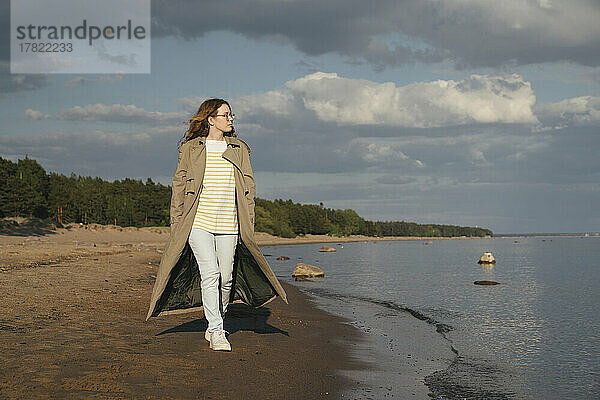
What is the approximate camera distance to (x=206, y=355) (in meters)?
7.27

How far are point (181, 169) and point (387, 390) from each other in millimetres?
3883

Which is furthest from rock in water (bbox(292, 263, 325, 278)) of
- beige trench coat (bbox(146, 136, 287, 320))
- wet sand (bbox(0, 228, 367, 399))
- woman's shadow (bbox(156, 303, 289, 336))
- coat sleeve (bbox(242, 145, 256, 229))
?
coat sleeve (bbox(242, 145, 256, 229))

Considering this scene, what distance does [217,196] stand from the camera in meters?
7.45

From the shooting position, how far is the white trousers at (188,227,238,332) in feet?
24.0

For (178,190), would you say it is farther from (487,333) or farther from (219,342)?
(487,333)

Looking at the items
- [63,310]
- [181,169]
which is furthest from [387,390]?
[63,310]

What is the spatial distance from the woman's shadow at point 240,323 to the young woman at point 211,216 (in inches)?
62.1

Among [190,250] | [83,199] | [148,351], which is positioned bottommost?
[148,351]

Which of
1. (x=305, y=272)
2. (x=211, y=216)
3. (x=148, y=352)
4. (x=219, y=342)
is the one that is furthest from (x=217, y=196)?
(x=305, y=272)

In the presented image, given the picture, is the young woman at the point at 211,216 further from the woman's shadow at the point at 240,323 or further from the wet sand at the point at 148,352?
the woman's shadow at the point at 240,323

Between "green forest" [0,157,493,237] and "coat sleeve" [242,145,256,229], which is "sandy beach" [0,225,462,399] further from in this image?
"green forest" [0,157,493,237]

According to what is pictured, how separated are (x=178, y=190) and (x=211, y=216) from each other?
572 millimetres

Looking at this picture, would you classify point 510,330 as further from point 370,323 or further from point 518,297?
point 518,297

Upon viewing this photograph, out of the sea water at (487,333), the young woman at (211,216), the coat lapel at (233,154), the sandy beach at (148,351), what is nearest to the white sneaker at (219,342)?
the young woman at (211,216)
